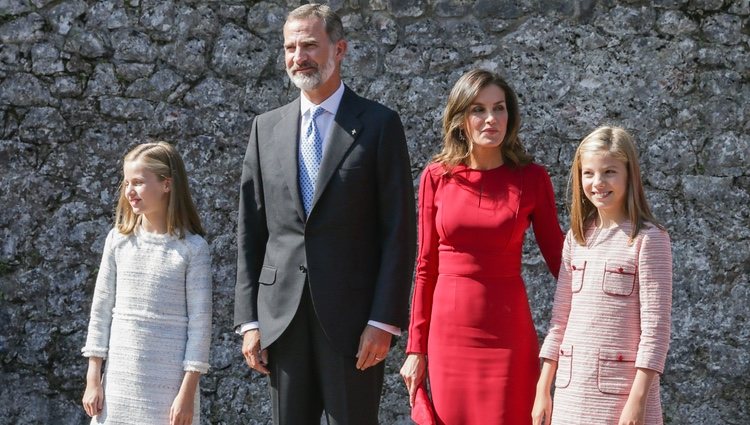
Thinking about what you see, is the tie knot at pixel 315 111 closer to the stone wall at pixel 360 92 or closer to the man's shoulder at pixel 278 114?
the man's shoulder at pixel 278 114

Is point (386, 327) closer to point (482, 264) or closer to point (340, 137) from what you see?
point (482, 264)

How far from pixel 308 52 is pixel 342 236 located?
0.57 metres

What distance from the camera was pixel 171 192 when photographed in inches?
132

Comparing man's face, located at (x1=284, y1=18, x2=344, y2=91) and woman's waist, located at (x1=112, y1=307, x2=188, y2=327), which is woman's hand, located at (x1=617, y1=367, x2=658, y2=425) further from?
woman's waist, located at (x1=112, y1=307, x2=188, y2=327)

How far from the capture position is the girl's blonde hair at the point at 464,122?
3184 mm

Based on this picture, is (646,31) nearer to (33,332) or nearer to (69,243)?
(69,243)

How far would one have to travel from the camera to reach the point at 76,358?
4.62 m

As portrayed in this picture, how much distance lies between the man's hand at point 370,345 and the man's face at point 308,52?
75cm

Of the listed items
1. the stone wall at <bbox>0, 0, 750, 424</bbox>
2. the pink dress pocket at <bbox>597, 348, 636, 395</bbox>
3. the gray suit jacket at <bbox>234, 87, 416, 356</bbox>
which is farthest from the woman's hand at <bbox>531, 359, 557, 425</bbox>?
the stone wall at <bbox>0, 0, 750, 424</bbox>

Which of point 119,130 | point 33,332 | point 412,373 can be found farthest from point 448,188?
point 33,332

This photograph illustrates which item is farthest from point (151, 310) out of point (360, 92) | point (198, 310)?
point (360, 92)

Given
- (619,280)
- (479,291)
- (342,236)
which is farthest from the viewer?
(479,291)

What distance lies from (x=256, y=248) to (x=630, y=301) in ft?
3.72

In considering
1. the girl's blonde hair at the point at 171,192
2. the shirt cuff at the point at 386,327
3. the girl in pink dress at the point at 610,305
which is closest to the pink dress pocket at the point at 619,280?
the girl in pink dress at the point at 610,305
